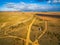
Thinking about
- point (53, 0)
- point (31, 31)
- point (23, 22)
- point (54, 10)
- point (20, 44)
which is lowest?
point (20, 44)

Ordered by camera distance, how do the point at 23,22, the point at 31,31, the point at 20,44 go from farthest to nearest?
1. the point at 23,22
2. the point at 31,31
3. the point at 20,44

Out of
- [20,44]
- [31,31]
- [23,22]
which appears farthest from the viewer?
[23,22]

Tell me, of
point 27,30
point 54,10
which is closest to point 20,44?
point 27,30

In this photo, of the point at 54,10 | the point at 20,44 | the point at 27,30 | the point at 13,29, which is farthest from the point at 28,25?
the point at 54,10

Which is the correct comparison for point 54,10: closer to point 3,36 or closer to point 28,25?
point 28,25

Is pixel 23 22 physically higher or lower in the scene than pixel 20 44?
higher

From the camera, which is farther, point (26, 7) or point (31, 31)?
point (26, 7)
